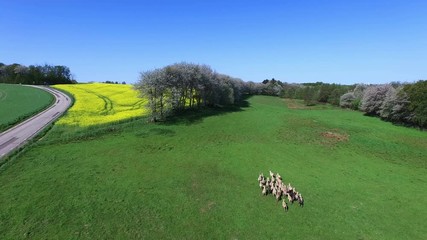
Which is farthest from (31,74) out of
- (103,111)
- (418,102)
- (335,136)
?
(418,102)

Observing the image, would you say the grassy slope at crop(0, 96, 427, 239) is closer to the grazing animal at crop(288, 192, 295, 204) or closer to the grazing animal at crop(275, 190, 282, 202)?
the grazing animal at crop(288, 192, 295, 204)

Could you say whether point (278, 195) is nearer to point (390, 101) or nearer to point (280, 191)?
point (280, 191)

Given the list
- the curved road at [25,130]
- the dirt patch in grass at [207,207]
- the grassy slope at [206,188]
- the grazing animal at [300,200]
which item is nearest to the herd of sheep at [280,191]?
the grazing animal at [300,200]

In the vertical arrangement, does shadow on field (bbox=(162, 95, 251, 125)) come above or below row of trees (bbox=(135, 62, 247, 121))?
below

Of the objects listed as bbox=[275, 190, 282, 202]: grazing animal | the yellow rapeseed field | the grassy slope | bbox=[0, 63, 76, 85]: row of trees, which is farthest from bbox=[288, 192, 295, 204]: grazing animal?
bbox=[0, 63, 76, 85]: row of trees

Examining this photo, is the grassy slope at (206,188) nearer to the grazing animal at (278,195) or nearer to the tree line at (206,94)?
the grazing animal at (278,195)

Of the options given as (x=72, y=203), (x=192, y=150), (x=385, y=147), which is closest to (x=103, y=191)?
(x=72, y=203)

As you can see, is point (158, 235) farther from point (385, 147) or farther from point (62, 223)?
point (385, 147)
